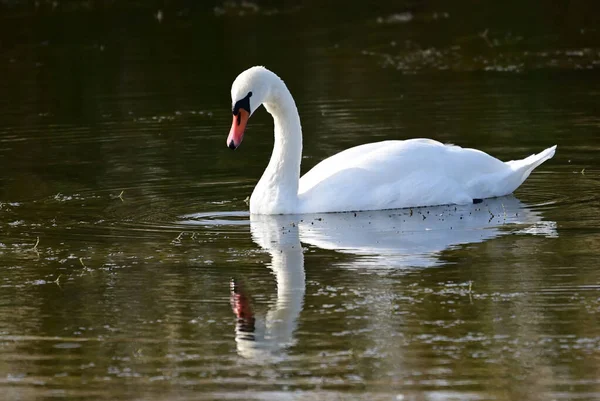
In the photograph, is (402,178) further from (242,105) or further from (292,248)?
(292,248)

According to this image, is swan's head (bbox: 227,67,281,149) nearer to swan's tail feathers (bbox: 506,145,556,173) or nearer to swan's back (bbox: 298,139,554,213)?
swan's back (bbox: 298,139,554,213)

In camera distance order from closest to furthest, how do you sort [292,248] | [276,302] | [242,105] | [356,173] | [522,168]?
[276,302] < [292,248] < [242,105] < [356,173] < [522,168]

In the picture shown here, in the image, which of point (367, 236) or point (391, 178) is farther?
point (391, 178)

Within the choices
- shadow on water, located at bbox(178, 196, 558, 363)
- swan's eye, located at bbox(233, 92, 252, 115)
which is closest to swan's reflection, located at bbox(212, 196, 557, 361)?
shadow on water, located at bbox(178, 196, 558, 363)

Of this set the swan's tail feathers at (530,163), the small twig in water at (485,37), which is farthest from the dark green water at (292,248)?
the small twig in water at (485,37)

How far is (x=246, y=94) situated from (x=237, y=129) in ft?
1.33

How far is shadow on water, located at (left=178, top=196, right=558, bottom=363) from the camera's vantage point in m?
8.62

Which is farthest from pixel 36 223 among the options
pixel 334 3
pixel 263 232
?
pixel 334 3

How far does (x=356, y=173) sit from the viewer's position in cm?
1255

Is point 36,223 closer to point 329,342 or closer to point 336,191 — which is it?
point 336,191

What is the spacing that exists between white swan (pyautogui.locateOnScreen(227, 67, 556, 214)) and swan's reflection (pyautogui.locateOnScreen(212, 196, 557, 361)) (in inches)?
4.8

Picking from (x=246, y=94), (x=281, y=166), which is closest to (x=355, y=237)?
(x=281, y=166)

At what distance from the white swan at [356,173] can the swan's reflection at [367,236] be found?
0.12m

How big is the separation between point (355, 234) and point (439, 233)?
678mm
